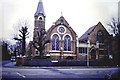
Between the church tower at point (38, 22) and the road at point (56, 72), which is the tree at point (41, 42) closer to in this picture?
the church tower at point (38, 22)

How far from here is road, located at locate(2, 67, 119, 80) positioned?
4785 mm

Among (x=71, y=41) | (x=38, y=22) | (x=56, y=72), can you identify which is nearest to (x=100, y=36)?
(x=71, y=41)

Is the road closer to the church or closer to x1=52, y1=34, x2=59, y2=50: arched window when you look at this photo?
the church

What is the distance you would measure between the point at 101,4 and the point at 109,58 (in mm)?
1005

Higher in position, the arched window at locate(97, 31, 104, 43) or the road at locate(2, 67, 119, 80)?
the arched window at locate(97, 31, 104, 43)

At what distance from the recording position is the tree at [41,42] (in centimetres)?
478

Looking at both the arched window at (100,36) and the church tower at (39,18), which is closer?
the church tower at (39,18)

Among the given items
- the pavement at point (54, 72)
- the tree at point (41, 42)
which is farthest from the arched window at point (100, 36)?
the tree at point (41, 42)

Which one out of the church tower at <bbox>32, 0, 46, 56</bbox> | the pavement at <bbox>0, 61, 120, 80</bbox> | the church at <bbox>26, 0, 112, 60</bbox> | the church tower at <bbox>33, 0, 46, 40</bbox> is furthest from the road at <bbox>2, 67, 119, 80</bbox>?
the church tower at <bbox>33, 0, 46, 40</bbox>

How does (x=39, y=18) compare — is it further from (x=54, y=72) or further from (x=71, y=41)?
(x=54, y=72)

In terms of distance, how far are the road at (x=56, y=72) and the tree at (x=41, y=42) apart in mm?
293

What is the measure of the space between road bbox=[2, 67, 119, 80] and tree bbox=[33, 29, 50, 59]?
29 cm

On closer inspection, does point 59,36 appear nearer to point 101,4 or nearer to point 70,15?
point 70,15

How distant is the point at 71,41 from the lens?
491cm
